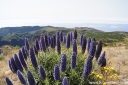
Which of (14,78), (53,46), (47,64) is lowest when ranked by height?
(14,78)

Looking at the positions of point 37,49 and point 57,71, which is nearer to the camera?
point 57,71

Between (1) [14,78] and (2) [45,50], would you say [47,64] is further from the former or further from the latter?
(1) [14,78]

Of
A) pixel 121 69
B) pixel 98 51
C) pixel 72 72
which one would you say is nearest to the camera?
pixel 72 72

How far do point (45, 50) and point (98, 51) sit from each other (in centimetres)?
275

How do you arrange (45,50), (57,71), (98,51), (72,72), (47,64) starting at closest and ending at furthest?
(57,71) → (72,72) → (98,51) → (47,64) → (45,50)

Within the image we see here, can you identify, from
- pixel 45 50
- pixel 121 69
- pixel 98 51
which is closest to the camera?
pixel 98 51

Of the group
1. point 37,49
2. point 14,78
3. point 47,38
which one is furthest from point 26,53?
point 14,78

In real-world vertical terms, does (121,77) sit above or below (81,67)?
below

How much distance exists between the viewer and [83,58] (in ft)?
30.6

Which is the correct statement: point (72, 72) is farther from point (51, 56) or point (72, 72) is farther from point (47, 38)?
point (47, 38)

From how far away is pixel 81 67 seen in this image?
8.64m

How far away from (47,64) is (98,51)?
236cm

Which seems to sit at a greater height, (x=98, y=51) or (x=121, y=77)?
(x=98, y=51)

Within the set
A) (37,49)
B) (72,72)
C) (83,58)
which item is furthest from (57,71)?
(37,49)
